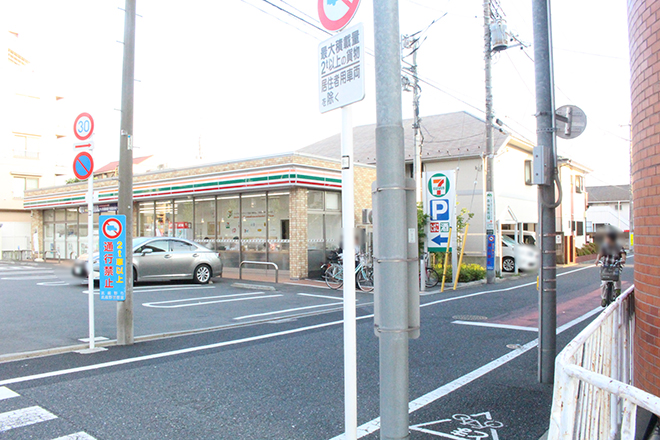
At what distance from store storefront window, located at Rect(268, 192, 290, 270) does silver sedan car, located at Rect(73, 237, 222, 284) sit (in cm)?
253

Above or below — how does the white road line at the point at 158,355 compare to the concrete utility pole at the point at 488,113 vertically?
below

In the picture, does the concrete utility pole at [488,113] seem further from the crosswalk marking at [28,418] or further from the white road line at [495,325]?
the crosswalk marking at [28,418]

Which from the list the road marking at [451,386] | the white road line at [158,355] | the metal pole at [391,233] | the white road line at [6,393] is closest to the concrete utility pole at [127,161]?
the white road line at [158,355]

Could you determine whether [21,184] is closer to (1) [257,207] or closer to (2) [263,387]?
(1) [257,207]

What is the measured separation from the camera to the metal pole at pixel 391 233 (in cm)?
321

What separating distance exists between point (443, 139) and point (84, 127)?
815 inches

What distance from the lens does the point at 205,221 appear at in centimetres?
2130

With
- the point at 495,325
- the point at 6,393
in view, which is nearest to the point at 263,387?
the point at 6,393

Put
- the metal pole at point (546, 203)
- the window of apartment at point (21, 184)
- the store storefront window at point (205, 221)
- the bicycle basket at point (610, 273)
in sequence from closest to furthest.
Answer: the metal pole at point (546, 203)
the bicycle basket at point (610, 273)
the store storefront window at point (205, 221)
the window of apartment at point (21, 184)

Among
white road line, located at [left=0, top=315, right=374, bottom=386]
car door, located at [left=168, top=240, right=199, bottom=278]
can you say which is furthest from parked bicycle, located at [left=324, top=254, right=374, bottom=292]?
white road line, located at [left=0, top=315, right=374, bottom=386]

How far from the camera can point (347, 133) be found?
3576mm

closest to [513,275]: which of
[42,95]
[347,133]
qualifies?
[347,133]

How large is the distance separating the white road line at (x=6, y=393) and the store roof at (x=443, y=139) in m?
17.6

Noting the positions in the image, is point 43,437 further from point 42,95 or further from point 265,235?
point 42,95
